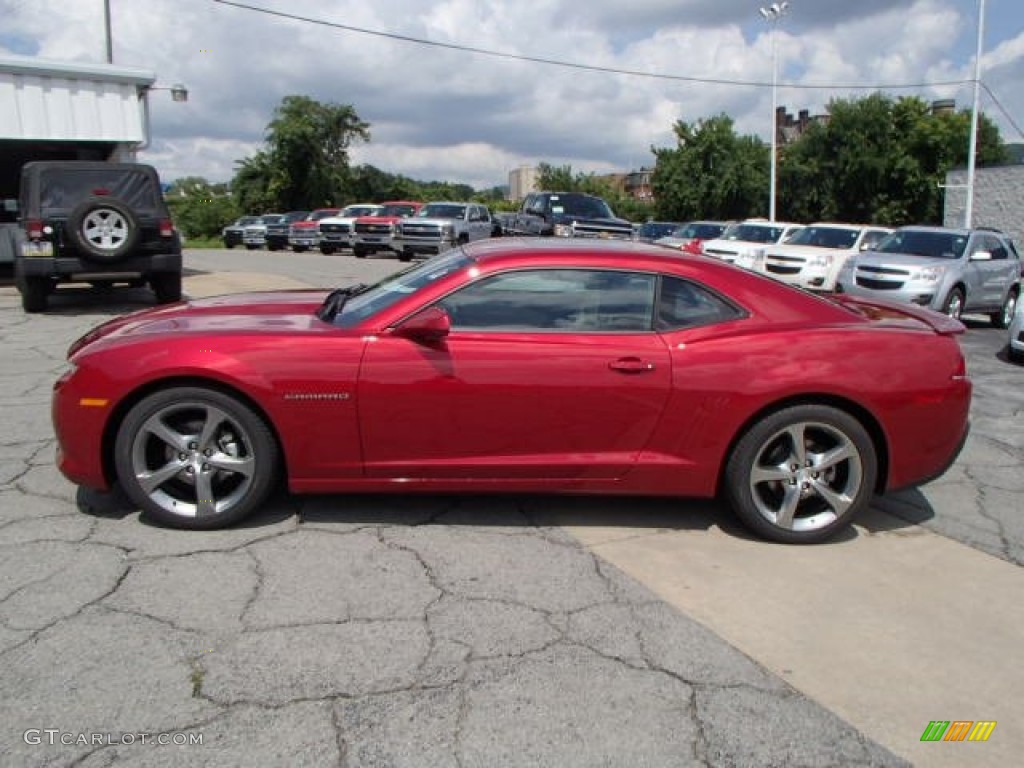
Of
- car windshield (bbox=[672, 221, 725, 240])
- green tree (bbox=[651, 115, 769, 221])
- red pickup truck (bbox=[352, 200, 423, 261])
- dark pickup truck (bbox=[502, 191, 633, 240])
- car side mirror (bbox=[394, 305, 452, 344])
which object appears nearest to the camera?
car side mirror (bbox=[394, 305, 452, 344])

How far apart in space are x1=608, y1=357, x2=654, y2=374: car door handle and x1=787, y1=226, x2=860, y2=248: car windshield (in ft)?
47.0

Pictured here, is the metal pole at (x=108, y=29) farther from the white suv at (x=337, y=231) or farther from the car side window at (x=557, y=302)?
the car side window at (x=557, y=302)

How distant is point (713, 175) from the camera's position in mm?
50688

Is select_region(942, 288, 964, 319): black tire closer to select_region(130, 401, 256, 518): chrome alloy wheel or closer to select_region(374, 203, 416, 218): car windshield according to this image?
select_region(130, 401, 256, 518): chrome alloy wheel

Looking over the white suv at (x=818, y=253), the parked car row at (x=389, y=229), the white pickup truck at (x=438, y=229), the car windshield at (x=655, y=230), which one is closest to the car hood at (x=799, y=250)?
the white suv at (x=818, y=253)

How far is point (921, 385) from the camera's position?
4.17 m

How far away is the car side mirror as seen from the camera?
3.88 metres

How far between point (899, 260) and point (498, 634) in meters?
12.3

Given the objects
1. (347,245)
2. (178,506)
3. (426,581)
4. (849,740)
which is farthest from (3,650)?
(347,245)

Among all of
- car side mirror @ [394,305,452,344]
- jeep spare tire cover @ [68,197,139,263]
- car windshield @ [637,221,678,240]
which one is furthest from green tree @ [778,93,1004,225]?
car side mirror @ [394,305,452,344]

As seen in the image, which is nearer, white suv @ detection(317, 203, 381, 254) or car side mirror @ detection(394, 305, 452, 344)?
car side mirror @ detection(394, 305, 452, 344)

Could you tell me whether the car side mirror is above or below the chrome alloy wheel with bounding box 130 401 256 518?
above

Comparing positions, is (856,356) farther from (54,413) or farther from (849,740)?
(54,413)

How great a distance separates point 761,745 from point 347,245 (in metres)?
28.1
